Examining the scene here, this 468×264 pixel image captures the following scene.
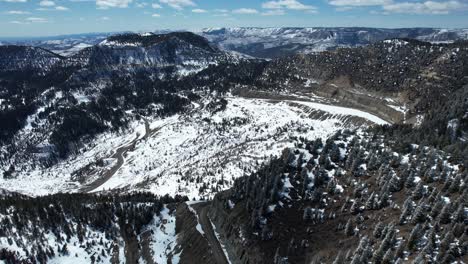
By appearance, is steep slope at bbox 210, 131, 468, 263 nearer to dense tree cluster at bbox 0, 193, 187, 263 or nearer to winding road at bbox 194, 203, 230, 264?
winding road at bbox 194, 203, 230, 264

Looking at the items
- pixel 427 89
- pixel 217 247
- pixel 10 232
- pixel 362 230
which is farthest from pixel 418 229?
pixel 427 89

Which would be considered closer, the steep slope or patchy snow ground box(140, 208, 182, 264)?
the steep slope

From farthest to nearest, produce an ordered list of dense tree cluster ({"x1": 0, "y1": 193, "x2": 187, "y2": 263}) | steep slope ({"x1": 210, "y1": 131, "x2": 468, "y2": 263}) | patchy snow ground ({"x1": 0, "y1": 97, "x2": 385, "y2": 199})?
patchy snow ground ({"x1": 0, "y1": 97, "x2": 385, "y2": 199})
dense tree cluster ({"x1": 0, "y1": 193, "x2": 187, "y2": 263})
steep slope ({"x1": 210, "y1": 131, "x2": 468, "y2": 263})

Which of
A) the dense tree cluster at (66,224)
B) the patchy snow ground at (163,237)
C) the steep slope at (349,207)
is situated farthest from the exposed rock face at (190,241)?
the dense tree cluster at (66,224)

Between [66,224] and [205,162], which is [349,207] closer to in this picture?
Answer: [66,224]

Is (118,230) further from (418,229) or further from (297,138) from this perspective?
(297,138)

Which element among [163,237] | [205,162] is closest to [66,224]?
[163,237]

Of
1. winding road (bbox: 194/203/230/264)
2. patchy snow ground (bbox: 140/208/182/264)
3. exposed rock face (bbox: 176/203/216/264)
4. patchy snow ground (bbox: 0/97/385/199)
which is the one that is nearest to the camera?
winding road (bbox: 194/203/230/264)

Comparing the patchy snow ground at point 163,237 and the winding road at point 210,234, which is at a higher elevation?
the winding road at point 210,234

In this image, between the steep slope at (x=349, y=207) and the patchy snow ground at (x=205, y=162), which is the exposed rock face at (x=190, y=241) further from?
the patchy snow ground at (x=205, y=162)

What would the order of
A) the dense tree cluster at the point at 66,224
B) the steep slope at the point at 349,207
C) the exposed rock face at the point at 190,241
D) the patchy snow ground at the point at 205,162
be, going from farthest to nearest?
the patchy snow ground at the point at 205,162, the dense tree cluster at the point at 66,224, the exposed rock face at the point at 190,241, the steep slope at the point at 349,207

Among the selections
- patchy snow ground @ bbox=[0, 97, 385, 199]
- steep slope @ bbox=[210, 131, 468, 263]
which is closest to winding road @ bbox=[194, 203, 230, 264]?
steep slope @ bbox=[210, 131, 468, 263]
